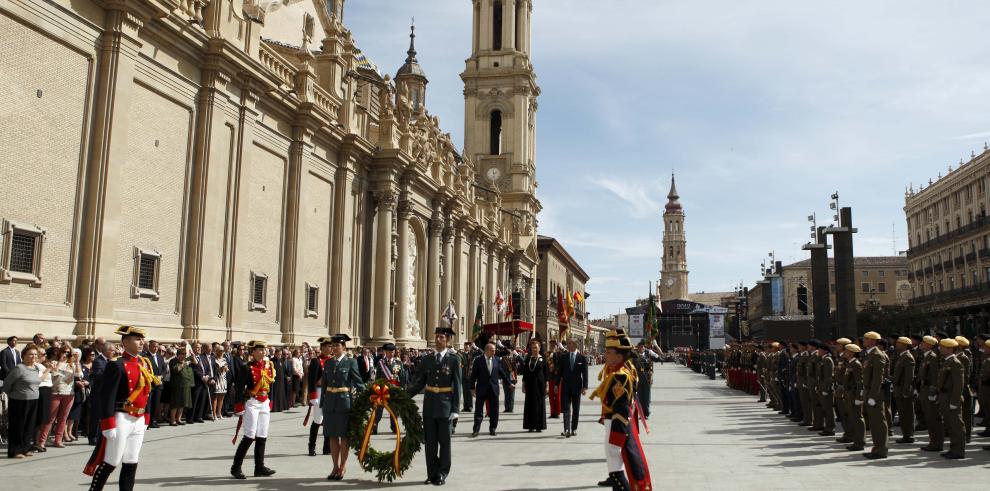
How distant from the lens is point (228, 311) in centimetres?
2081

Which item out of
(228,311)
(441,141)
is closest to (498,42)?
(441,141)

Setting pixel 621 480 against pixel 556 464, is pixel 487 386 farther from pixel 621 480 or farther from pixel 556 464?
pixel 621 480

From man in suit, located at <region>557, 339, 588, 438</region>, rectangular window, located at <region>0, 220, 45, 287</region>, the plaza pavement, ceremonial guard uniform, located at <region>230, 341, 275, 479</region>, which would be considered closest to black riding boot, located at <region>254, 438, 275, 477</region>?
ceremonial guard uniform, located at <region>230, 341, 275, 479</region>

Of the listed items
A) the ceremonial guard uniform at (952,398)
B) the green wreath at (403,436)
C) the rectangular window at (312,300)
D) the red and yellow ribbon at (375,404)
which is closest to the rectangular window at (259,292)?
the rectangular window at (312,300)

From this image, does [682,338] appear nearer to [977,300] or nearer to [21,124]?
[977,300]

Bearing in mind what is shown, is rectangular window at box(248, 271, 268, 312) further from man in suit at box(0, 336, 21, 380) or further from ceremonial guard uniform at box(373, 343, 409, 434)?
man in suit at box(0, 336, 21, 380)

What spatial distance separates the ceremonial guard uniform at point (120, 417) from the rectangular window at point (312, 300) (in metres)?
18.6

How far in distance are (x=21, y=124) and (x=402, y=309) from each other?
20.4 metres

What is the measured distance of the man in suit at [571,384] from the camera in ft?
50.5

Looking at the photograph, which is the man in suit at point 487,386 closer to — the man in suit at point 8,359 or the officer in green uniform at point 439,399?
the officer in green uniform at point 439,399

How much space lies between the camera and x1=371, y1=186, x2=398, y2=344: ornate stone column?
31.6 m

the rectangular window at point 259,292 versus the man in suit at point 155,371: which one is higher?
the rectangular window at point 259,292

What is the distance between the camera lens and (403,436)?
1010 cm

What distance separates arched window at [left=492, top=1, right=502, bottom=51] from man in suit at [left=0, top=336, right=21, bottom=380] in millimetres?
66465
